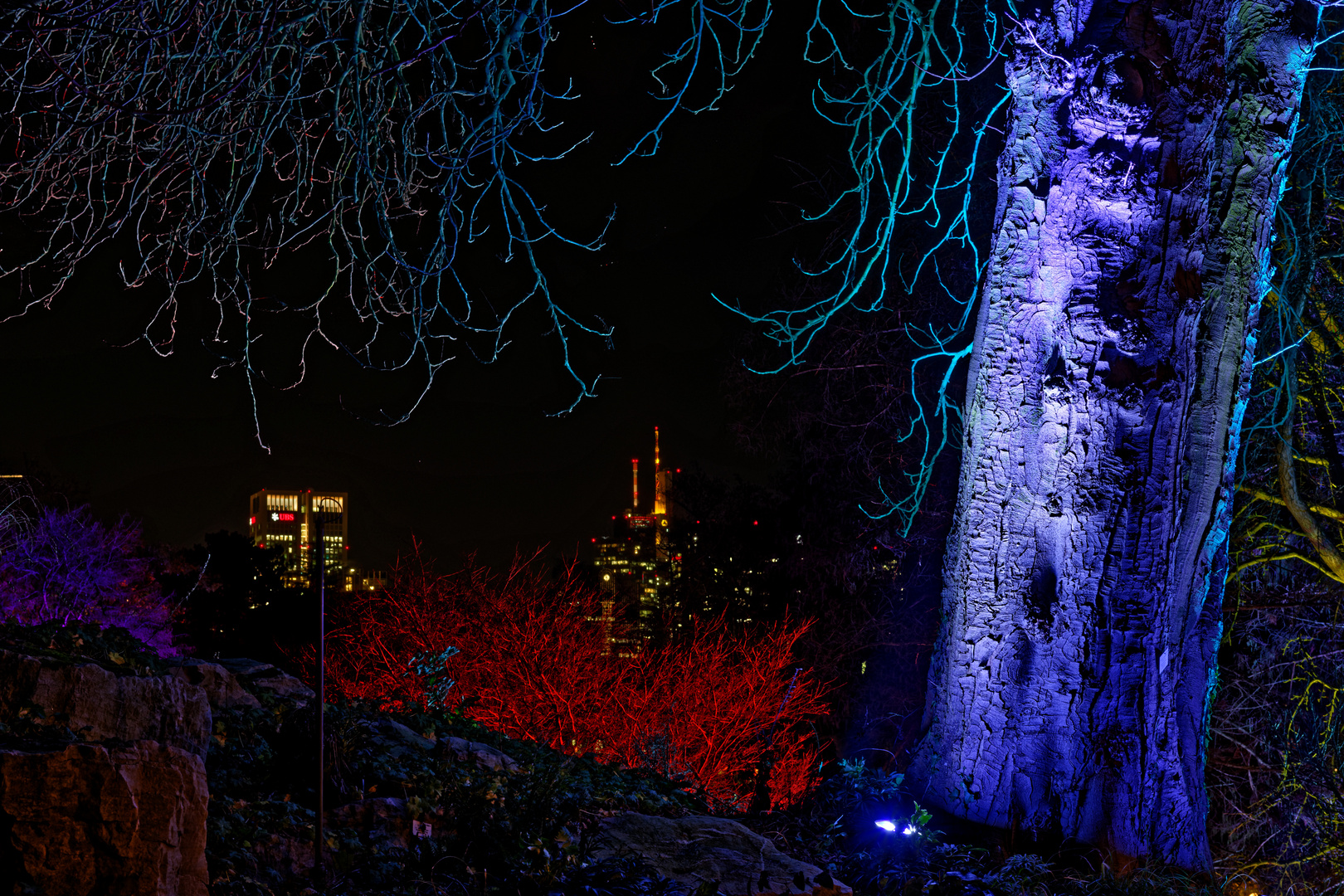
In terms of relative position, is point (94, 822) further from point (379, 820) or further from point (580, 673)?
point (580, 673)

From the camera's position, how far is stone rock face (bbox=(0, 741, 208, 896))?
2.25 metres

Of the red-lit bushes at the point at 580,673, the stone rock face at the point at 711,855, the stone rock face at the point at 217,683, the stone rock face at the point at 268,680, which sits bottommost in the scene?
the red-lit bushes at the point at 580,673

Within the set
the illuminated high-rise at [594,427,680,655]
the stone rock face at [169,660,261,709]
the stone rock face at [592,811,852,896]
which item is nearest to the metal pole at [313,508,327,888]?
the stone rock face at [592,811,852,896]

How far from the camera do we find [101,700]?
3074 mm

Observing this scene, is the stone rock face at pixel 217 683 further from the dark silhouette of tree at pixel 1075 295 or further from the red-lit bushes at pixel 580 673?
the red-lit bushes at pixel 580 673

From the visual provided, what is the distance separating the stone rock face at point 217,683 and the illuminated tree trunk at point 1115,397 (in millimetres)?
3137

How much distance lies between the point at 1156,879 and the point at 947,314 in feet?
25.1

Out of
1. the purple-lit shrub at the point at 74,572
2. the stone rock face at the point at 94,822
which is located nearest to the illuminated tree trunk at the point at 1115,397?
the stone rock face at the point at 94,822

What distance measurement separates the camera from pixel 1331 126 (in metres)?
6.95

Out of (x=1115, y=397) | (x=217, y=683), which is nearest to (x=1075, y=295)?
(x=1115, y=397)

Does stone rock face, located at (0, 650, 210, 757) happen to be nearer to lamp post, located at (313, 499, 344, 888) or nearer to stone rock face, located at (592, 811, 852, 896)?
lamp post, located at (313, 499, 344, 888)

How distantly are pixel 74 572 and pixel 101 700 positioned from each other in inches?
600

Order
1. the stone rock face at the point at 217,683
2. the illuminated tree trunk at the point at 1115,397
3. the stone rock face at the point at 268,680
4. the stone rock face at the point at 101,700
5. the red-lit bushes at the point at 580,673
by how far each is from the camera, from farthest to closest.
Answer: the red-lit bushes at the point at 580,673 < the stone rock face at the point at 268,680 < the stone rock face at the point at 217,683 < the illuminated tree trunk at the point at 1115,397 < the stone rock face at the point at 101,700

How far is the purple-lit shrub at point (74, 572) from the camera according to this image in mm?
14250
